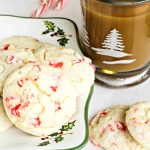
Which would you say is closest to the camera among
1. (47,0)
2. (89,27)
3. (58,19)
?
(89,27)

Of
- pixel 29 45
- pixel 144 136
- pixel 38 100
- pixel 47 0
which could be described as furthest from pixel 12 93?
pixel 47 0

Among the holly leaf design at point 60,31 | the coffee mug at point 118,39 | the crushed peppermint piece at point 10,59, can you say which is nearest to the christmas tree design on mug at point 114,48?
the coffee mug at point 118,39

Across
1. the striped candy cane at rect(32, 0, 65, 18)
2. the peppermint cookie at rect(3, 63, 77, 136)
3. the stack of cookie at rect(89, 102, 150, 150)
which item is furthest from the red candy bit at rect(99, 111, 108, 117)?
the striped candy cane at rect(32, 0, 65, 18)

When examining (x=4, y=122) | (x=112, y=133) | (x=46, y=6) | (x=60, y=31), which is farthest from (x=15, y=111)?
(x=46, y=6)

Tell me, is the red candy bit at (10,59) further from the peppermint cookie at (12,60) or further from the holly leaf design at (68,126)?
the holly leaf design at (68,126)

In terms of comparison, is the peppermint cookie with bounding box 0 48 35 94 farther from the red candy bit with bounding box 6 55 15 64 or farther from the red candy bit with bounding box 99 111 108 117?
the red candy bit with bounding box 99 111 108 117

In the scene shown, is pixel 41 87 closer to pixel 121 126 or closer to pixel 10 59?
pixel 10 59

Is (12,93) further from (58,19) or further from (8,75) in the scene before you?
(58,19)
